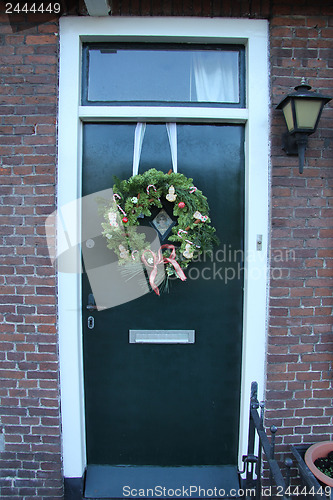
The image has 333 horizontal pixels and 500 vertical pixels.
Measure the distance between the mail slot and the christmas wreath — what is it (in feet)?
1.26

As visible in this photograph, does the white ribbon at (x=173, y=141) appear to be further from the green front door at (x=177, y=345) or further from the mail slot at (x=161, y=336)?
the mail slot at (x=161, y=336)

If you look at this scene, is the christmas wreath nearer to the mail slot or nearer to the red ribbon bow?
the red ribbon bow

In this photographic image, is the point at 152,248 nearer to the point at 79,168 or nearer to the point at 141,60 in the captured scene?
the point at 79,168

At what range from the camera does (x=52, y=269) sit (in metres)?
2.36

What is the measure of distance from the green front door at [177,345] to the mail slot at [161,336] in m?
0.04

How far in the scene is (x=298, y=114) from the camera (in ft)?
7.03

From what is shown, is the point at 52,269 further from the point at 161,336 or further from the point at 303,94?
the point at 303,94

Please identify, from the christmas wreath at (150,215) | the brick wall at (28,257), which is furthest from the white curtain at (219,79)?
the brick wall at (28,257)

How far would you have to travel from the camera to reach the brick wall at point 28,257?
233 cm

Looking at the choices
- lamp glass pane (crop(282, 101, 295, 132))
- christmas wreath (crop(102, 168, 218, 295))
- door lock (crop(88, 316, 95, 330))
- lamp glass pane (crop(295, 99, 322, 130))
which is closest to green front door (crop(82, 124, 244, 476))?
door lock (crop(88, 316, 95, 330))

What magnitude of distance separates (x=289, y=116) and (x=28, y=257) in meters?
2.09

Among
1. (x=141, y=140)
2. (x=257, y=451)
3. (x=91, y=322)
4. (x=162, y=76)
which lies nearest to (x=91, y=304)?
(x=91, y=322)

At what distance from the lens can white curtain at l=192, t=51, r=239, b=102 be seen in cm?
247

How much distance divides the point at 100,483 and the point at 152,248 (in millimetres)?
1837
